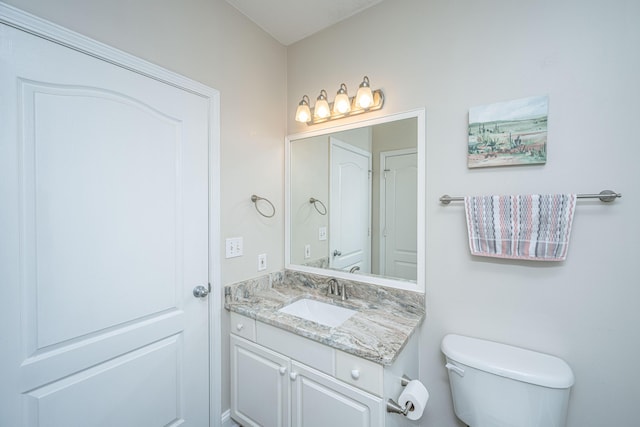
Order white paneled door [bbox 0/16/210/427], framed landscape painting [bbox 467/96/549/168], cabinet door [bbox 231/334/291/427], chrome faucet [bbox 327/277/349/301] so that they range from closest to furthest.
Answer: white paneled door [bbox 0/16/210/427], framed landscape painting [bbox 467/96/549/168], cabinet door [bbox 231/334/291/427], chrome faucet [bbox 327/277/349/301]

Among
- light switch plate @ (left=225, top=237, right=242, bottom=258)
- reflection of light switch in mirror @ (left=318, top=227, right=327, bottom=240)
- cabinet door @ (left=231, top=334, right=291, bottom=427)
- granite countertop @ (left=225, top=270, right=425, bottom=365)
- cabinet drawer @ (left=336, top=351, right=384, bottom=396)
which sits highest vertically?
reflection of light switch in mirror @ (left=318, top=227, right=327, bottom=240)

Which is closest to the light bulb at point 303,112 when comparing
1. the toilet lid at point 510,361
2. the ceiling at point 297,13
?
the ceiling at point 297,13

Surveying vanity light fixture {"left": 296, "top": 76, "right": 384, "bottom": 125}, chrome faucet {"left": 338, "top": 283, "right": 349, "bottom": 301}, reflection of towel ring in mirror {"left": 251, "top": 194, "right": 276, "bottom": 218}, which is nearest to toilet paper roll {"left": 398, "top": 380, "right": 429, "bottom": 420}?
chrome faucet {"left": 338, "top": 283, "right": 349, "bottom": 301}

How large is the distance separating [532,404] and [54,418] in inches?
73.7

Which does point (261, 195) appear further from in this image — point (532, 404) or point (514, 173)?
point (532, 404)

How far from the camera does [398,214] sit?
1563 mm

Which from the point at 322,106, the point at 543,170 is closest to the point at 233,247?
the point at 322,106

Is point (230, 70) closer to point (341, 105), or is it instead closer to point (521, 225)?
point (341, 105)

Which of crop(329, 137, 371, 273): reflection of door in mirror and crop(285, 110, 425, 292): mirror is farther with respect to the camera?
crop(329, 137, 371, 273): reflection of door in mirror

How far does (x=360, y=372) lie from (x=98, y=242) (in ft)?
4.06

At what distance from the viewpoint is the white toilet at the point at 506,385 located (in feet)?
3.32

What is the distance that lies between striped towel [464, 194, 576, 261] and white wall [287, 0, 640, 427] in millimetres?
66

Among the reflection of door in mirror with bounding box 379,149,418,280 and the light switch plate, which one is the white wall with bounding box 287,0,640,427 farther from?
the light switch plate

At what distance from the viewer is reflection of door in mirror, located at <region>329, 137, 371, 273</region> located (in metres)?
1.71
